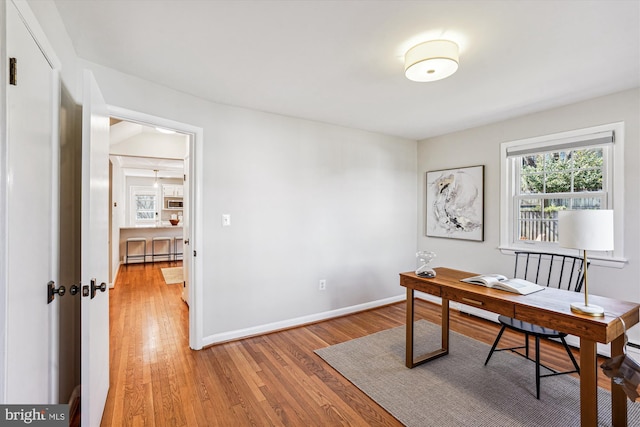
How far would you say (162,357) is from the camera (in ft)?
8.61

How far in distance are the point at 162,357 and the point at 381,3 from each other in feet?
10.3

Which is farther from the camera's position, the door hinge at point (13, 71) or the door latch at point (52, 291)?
the door latch at point (52, 291)

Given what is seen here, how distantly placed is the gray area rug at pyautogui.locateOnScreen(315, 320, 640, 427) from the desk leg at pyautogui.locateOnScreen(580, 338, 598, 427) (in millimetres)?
393

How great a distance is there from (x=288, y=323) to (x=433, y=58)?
290 centimetres

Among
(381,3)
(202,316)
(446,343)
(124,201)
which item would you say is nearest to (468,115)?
(381,3)

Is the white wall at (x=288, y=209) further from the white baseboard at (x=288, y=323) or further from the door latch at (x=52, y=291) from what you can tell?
the door latch at (x=52, y=291)

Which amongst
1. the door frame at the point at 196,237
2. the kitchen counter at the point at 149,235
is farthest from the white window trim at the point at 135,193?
the door frame at the point at 196,237

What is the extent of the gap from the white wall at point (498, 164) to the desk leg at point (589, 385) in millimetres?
1608

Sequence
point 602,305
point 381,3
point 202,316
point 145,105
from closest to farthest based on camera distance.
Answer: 1. point 381,3
2. point 602,305
3. point 145,105
4. point 202,316

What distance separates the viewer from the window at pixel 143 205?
28.9 feet

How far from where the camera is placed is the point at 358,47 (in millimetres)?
1923

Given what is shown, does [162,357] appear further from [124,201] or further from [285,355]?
[124,201]

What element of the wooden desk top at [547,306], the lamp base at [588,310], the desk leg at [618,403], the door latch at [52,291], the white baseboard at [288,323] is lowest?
the white baseboard at [288,323]

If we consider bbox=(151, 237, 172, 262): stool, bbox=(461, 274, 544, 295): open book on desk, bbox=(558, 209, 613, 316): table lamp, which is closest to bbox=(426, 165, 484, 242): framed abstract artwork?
bbox=(461, 274, 544, 295): open book on desk
